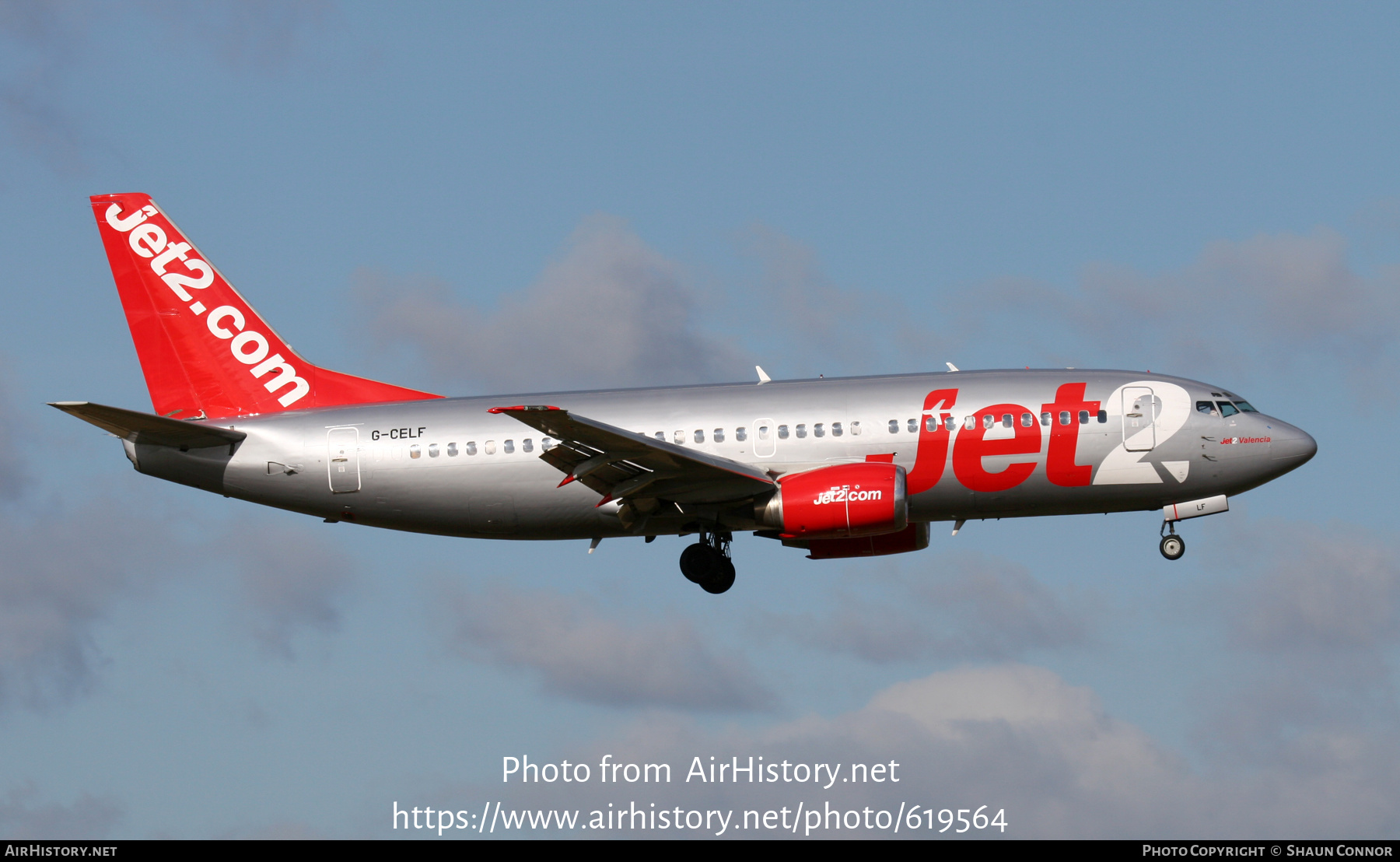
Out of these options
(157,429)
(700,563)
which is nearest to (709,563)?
(700,563)

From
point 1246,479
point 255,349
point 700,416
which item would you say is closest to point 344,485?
point 255,349

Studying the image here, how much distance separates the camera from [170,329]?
44.8 m

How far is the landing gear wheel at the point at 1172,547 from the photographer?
40.2m

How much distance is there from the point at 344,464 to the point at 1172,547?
71.1 ft

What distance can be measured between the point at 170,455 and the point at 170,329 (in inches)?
209

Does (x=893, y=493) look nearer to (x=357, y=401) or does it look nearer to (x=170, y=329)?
(x=357, y=401)

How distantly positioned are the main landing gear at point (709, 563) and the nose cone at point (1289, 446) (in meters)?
14.2

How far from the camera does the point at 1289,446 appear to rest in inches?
1550

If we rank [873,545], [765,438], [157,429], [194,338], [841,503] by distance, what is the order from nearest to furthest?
1. [841,503]
2. [765,438]
3. [157,429]
4. [873,545]
5. [194,338]

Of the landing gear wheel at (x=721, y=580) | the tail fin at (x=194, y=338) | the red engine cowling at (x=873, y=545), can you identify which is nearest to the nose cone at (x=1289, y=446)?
the red engine cowling at (x=873, y=545)

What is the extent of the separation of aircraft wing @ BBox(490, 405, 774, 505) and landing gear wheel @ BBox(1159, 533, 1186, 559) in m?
10.5

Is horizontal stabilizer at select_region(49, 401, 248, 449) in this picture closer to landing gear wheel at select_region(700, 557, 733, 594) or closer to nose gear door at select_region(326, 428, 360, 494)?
nose gear door at select_region(326, 428, 360, 494)

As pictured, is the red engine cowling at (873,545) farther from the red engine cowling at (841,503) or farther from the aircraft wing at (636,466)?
the aircraft wing at (636,466)

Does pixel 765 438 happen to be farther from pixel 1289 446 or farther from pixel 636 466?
pixel 1289 446
